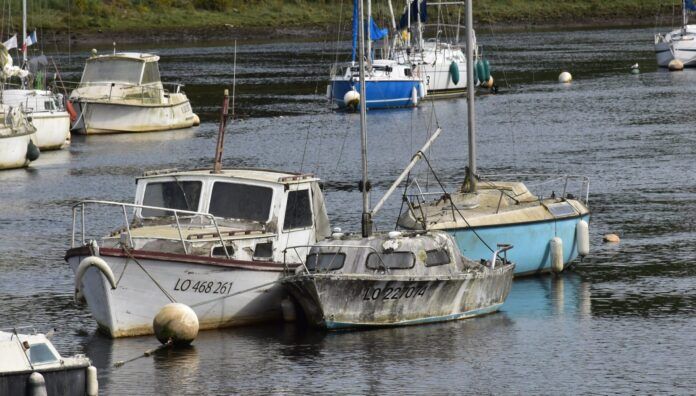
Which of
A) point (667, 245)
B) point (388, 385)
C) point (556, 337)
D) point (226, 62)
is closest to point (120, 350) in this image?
point (388, 385)

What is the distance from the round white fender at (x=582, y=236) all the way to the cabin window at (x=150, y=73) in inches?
1505

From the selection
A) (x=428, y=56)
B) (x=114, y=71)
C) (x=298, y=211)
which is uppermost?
(x=114, y=71)

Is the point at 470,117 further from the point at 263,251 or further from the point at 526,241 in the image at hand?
the point at 263,251

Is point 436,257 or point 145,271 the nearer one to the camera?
point 145,271

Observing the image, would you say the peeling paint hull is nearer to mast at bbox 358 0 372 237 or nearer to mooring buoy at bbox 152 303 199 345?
mast at bbox 358 0 372 237

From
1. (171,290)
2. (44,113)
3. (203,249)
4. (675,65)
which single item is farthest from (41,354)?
(675,65)

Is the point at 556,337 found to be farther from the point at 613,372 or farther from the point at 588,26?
the point at 588,26

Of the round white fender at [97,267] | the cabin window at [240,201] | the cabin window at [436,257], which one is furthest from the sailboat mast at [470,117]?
the round white fender at [97,267]

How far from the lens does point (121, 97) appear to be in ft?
238

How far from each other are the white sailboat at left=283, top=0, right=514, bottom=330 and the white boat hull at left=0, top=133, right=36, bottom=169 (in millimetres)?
30631

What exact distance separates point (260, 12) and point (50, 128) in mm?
100171

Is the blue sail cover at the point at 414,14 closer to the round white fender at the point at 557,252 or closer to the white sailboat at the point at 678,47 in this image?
the white sailboat at the point at 678,47

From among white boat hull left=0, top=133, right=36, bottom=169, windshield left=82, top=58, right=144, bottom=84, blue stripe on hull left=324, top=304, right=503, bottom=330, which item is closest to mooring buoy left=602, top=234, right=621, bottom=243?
blue stripe on hull left=324, top=304, right=503, bottom=330

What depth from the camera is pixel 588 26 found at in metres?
170
